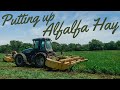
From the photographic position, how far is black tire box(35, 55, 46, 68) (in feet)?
36.0

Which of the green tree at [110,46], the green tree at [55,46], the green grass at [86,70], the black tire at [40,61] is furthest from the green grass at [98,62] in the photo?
the black tire at [40,61]

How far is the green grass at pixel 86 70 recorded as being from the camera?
10477mm

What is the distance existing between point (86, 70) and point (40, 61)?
4.39ft

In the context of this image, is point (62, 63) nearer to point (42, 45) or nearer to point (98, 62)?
point (42, 45)

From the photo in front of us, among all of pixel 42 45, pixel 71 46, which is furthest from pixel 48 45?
pixel 71 46

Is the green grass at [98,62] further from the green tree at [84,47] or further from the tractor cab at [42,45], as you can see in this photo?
the tractor cab at [42,45]

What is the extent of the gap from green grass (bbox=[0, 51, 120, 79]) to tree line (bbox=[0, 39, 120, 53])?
142 millimetres

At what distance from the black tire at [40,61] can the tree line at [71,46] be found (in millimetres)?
416

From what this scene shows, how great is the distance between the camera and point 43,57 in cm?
1100
